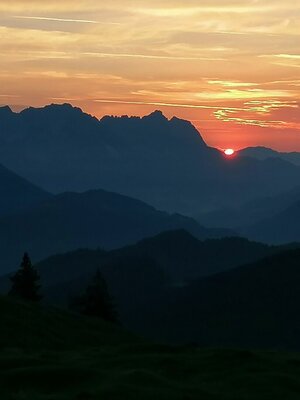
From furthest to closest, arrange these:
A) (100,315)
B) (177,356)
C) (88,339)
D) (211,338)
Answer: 1. (211,338)
2. (100,315)
3. (88,339)
4. (177,356)

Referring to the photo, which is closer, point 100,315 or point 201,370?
point 201,370

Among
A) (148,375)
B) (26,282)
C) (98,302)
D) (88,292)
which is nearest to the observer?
(148,375)

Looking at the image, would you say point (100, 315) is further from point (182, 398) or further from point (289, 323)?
point (289, 323)

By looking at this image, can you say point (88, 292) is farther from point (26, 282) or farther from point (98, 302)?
point (26, 282)

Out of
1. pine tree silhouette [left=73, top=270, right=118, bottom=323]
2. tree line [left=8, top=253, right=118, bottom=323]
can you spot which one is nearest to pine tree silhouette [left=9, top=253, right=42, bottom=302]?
tree line [left=8, top=253, right=118, bottom=323]

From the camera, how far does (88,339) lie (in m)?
63.2

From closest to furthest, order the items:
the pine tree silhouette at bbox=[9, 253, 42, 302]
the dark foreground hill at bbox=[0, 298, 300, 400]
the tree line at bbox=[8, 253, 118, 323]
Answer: the dark foreground hill at bbox=[0, 298, 300, 400], the tree line at bbox=[8, 253, 118, 323], the pine tree silhouette at bbox=[9, 253, 42, 302]

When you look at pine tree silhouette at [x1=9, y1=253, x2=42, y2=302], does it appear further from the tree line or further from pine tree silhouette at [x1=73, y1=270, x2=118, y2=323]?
pine tree silhouette at [x1=73, y1=270, x2=118, y2=323]

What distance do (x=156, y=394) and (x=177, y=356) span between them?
12385 millimetres

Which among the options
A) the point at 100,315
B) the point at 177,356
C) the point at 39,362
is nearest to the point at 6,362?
the point at 39,362

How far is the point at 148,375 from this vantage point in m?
33.1

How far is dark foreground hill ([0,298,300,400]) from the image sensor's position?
30359 mm

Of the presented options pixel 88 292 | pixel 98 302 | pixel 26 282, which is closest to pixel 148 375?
pixel 98 302

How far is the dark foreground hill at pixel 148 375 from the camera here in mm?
A: 30359
